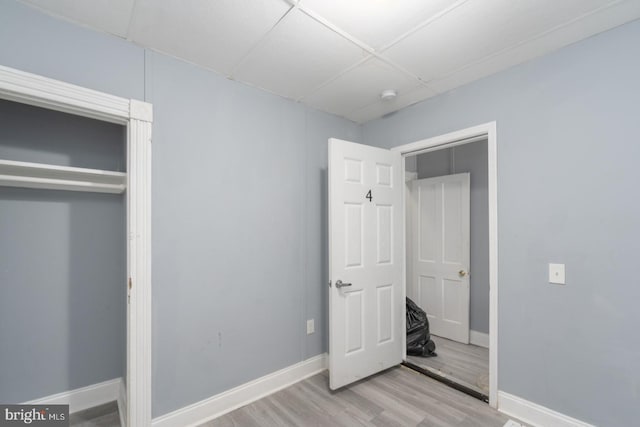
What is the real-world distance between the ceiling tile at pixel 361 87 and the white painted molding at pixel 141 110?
1314mm

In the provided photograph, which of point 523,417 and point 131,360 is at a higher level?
point 131,360

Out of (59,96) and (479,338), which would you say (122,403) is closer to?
(59,96)

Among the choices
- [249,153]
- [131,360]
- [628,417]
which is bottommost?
[628,417]

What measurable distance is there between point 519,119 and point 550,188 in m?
0.54

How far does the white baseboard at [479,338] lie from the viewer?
319 cm

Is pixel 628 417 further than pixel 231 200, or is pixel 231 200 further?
pixel 231 200

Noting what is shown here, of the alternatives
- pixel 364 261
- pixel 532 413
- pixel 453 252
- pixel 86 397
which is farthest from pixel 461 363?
pixel 86 397

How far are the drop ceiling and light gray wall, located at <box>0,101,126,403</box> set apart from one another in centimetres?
79

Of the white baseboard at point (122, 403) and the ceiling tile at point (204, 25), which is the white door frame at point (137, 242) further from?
the ceiling tile at point (204, 25)

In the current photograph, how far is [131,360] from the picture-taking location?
1665mm

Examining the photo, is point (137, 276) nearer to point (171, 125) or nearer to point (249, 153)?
point (171, 125)

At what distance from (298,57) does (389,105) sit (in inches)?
44.0

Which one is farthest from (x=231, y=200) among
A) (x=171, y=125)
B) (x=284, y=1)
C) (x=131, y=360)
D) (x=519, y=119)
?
(x=519, y=119)

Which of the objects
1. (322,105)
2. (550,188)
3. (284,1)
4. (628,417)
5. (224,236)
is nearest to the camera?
(284,1)
